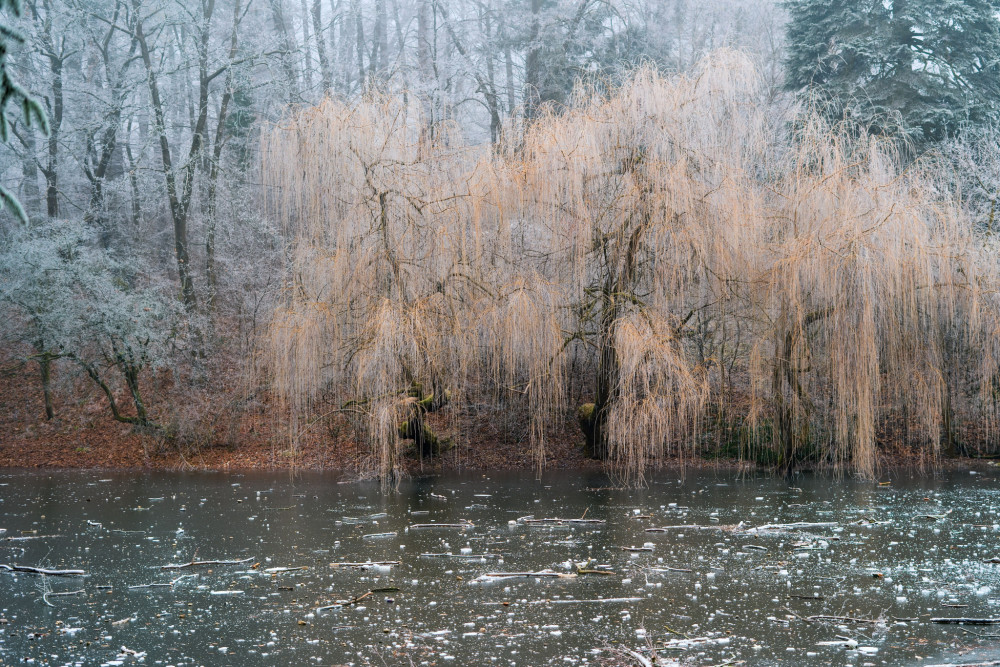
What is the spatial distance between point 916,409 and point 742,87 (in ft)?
17.7

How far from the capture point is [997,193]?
1617 cm

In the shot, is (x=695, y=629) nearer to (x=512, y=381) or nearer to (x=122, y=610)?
(x=122, y=610)

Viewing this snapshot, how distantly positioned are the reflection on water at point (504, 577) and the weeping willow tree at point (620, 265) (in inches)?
60.8

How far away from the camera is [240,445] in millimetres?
16734

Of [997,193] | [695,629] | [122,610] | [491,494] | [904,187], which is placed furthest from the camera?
[997,193]

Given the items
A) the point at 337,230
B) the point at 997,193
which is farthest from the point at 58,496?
the point at 997,193

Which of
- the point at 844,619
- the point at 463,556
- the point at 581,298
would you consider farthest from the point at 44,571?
the point at 581,298

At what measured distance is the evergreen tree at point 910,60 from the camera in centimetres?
1836

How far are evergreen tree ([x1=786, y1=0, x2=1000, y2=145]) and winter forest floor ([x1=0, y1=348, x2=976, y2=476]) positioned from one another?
7.20 m

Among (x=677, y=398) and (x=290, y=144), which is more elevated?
(x=290, y=144)

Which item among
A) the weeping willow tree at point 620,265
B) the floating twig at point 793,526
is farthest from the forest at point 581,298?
the floating twig at point 793,526

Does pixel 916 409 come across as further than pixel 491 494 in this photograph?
Yes

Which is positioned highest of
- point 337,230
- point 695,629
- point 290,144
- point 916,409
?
point 290,144

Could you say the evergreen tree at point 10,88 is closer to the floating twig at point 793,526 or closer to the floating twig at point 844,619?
the floating twig at point 844,619
